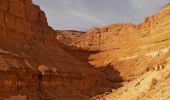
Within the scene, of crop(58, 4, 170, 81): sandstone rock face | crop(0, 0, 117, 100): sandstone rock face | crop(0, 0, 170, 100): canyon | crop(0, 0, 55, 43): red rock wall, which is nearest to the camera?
crop(0, 0, 117, 100): sandstone rock face

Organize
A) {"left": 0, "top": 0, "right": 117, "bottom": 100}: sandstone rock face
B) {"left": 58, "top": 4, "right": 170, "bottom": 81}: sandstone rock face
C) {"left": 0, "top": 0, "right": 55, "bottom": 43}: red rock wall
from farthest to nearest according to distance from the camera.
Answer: {"left": 58, "top": 4, "right": 170, "bottom": 81}: sandstone rock face < {"left": 0, "top": 0, "right": 55, "bottom": 43}: red rock wall < {"left": 0, "top": 0, "right": 117, "bottom": 100}: sandstone rock face

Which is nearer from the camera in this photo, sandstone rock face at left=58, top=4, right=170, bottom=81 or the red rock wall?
the red rock wall

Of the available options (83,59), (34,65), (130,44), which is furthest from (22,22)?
(83,59)

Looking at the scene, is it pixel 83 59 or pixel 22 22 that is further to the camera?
pixel 83 59

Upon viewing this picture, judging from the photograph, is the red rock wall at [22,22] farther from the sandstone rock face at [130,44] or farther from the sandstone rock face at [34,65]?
the sandstone rock face at [130,44]

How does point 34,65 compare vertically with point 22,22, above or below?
below

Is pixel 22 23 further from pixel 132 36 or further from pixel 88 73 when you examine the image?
pixel 132 36

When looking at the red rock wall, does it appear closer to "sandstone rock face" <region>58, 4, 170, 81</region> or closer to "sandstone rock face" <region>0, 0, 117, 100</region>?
"sandstone rock face" <region>0, 0, 117, 100</region>

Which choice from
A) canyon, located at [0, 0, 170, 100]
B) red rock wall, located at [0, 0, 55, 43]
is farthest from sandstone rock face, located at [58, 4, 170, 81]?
red rock wall, located at [0, 0, 55, 43]

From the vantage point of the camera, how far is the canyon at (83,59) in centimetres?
4109

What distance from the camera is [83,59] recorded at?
7275 centimetres

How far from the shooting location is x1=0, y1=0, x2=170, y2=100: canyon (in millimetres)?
41094

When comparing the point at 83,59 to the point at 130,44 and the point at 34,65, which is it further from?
the point at 34,65

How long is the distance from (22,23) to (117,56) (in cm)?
2199
